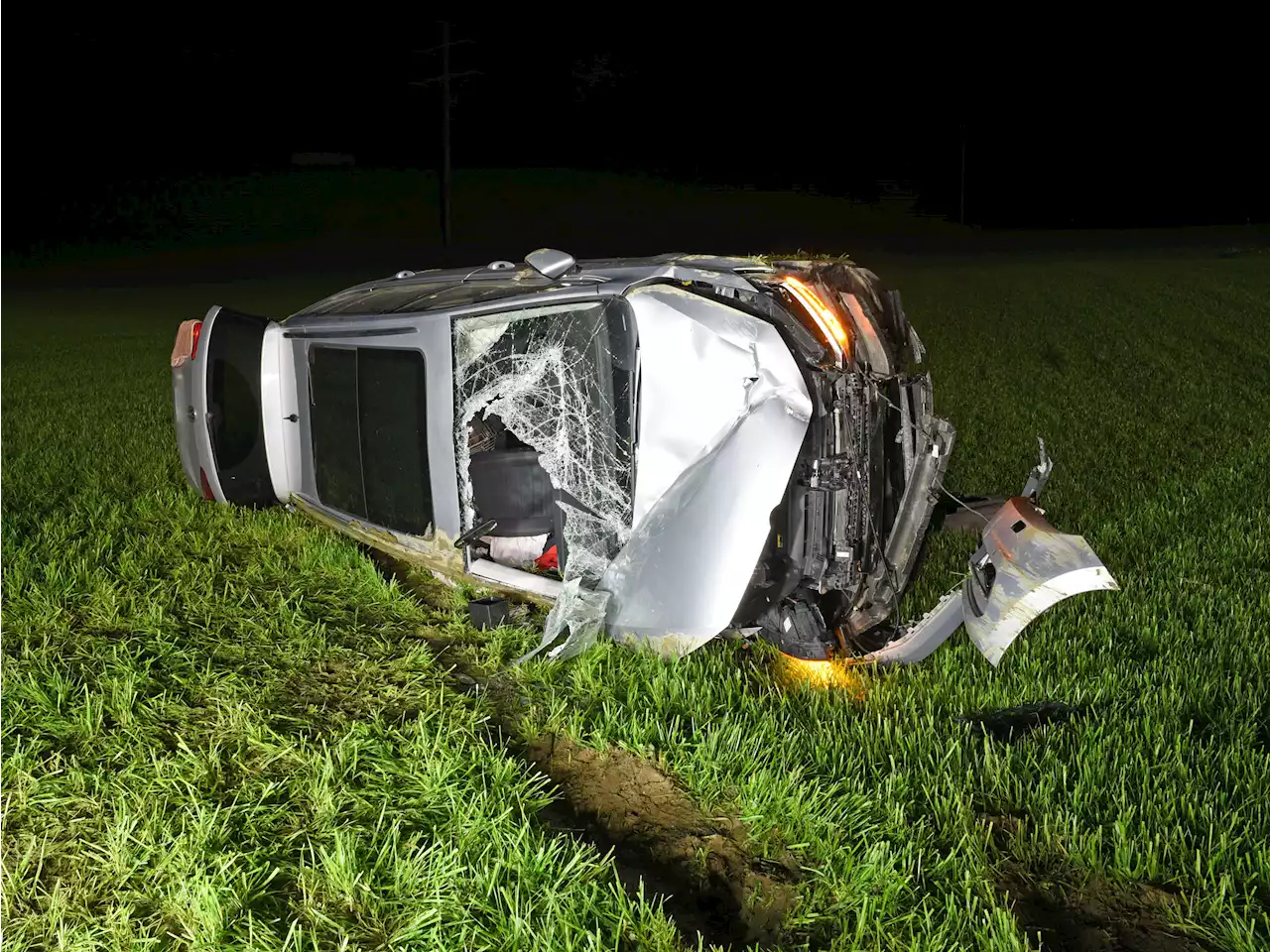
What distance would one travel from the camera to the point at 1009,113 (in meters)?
67.2

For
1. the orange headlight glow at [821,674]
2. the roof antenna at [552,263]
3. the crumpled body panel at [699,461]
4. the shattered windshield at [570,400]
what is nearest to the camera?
the crumpled body panel at [699,461]

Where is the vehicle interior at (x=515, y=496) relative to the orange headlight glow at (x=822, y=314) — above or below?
below

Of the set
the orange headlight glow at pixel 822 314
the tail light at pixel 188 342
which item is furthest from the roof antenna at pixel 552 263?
the tail light at pixel 188 342

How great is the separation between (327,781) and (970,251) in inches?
1661

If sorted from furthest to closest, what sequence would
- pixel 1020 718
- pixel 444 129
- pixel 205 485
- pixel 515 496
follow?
pixel 444 129, pixel 205 485, pixel 515 496, pixel 1020 718

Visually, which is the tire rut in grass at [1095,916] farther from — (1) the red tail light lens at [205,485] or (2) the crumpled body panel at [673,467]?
(1) the red tail light lens at [205,485]

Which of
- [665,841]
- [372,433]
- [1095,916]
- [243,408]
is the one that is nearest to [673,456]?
[665,841]

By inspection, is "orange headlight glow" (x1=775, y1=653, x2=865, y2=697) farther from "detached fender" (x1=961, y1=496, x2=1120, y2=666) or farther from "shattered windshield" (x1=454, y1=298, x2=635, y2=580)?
"shattered windshield" (x1=454, y1=298, x2=635, y2=580)

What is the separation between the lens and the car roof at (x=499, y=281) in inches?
167

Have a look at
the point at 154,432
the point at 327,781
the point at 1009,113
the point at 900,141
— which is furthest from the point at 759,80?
the point at 327,781

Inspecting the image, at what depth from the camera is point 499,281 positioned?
16.1 feet

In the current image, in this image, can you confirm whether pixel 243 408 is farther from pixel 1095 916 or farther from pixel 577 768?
pixel 1095 916

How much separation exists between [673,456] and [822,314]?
787 millimetres

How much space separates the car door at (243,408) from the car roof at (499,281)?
1.08 feet
